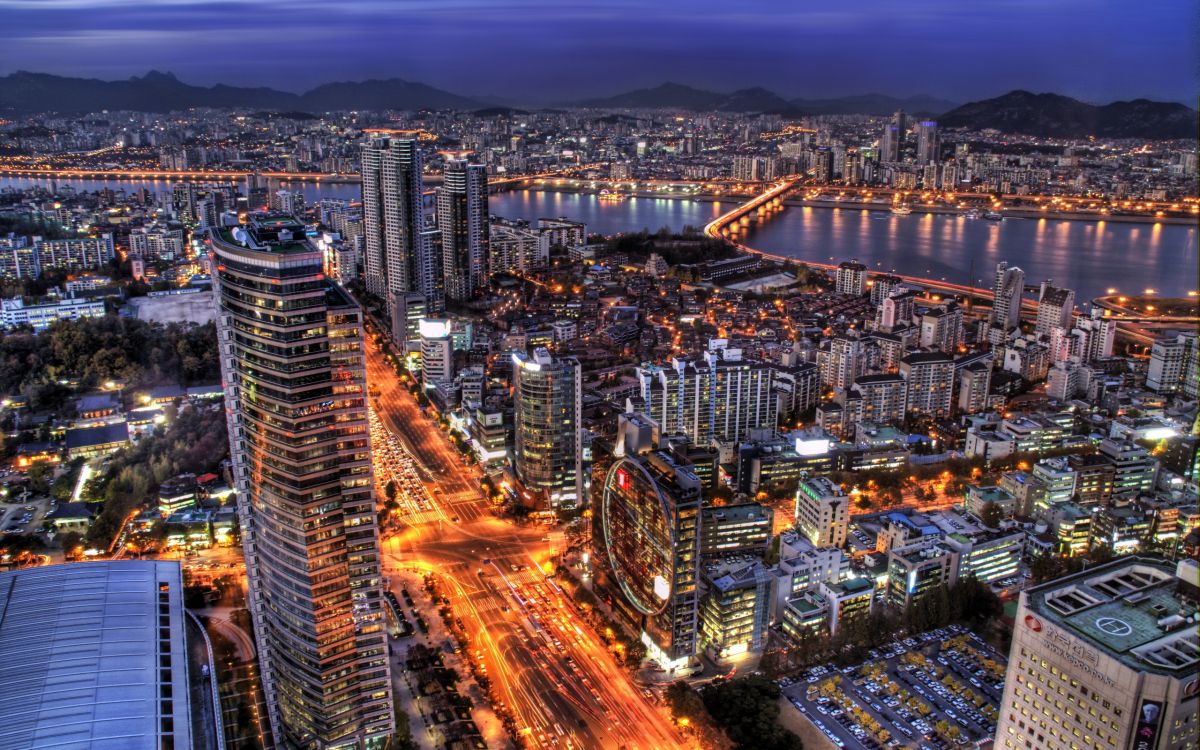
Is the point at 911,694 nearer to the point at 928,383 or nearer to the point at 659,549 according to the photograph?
the point at 659,549

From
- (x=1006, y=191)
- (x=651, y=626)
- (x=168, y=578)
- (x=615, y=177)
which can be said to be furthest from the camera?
(x=615, y=177)

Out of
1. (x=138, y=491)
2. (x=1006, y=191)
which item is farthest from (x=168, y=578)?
(x=1006, y=191)

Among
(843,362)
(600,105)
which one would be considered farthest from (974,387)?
(600,105)

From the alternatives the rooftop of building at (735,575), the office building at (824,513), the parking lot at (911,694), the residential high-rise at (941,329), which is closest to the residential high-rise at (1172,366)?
the residential high-rise at (941,329)

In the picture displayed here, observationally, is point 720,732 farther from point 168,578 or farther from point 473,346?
point 473,346

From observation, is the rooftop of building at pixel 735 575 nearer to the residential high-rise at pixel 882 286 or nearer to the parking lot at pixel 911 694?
the parking lot at pixel 911 694

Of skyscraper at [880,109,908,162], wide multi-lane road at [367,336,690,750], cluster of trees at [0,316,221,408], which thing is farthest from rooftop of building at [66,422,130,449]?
skyscraper at [880,109,908,162]
